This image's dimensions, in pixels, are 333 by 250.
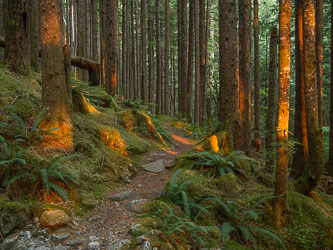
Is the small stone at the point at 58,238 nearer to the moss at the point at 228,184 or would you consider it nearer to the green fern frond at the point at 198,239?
the green fern frond at the point at 198,239

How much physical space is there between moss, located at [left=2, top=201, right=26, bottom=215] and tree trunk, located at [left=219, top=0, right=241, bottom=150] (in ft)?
19.5

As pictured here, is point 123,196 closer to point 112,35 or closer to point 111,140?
point 111,140

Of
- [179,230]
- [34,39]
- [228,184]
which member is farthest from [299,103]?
[34,39]

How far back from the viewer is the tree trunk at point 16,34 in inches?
290

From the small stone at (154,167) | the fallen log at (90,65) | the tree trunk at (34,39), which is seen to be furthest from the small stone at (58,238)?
the fallen log at (90,65)

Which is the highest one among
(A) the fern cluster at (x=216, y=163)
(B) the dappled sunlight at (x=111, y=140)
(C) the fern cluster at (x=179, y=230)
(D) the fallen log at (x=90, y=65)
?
(D) the fallen log at (x=90, y=65)

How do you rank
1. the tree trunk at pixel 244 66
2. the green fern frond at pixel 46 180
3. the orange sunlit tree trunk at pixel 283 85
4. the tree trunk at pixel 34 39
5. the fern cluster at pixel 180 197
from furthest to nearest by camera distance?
1. the tree trunk at pixel 244 66
2. the tree trunk at pixel 34 39
3. the orange sunlit tree trunk at pixel 283 85
4. the fern cluster at pixel 180 197
5. the green fern frond at pixel 46 180

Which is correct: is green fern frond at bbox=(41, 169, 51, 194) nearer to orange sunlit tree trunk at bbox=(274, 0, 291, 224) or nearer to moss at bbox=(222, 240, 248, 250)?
moss at bbox=(222, 240, 248, 250)

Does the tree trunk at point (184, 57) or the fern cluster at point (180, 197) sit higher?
the tree trunk at point (184, 57)

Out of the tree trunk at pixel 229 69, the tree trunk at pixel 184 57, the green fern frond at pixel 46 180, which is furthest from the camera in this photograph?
the tree trunk at pixel 184 57

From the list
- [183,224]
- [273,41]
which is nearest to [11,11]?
[183,224]

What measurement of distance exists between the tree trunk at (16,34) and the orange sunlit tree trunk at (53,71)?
296 centimetres

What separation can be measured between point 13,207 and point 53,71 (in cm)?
311

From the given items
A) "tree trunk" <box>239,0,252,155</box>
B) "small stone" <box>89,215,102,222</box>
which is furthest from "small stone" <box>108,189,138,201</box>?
"tree trunk" <box>239,0,252,155</box>
